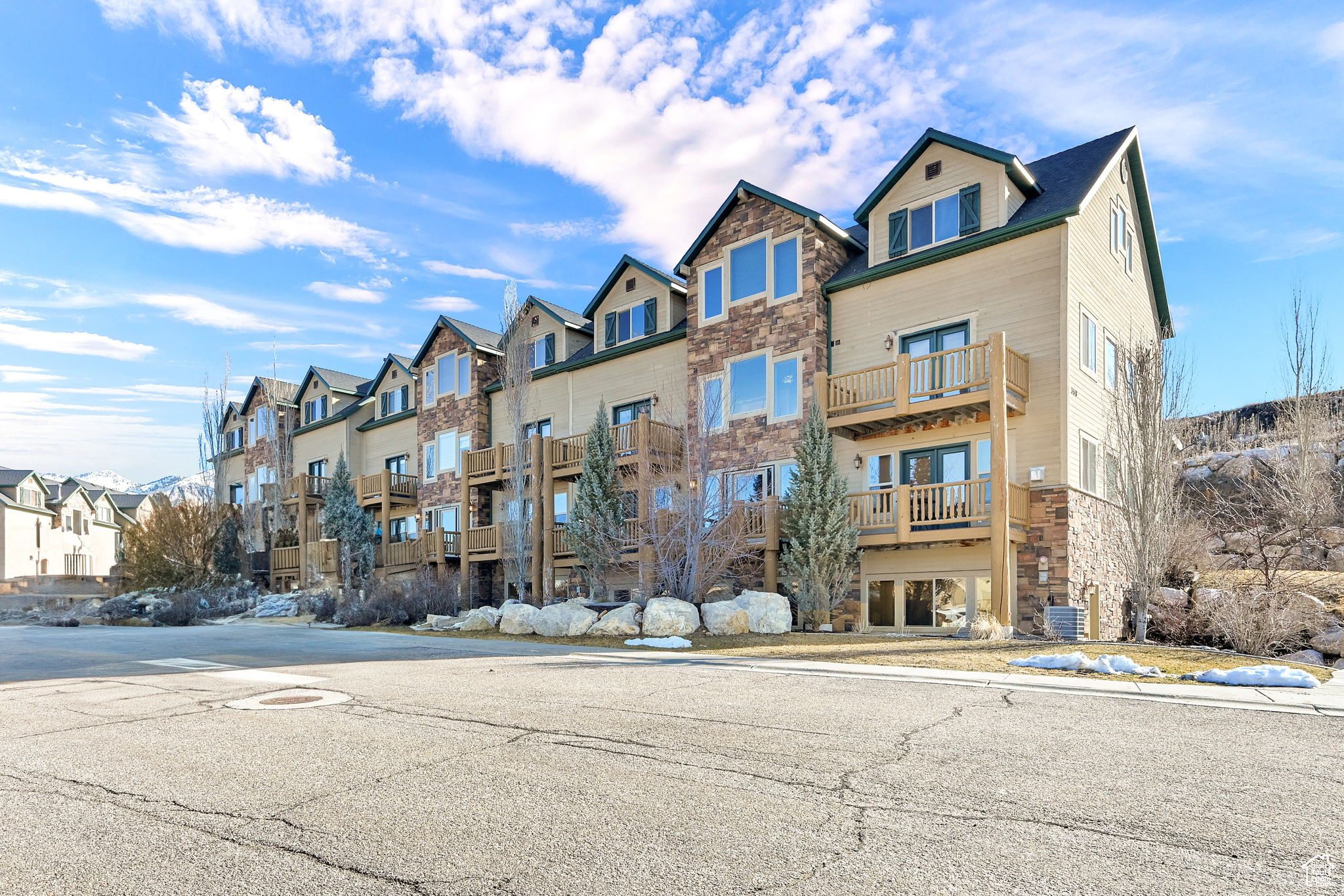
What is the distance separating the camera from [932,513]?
1945 centimetres

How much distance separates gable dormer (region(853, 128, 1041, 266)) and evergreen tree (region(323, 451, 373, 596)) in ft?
73.9

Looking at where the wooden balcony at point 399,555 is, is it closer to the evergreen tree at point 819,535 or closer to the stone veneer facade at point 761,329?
the stone veneer facade at point 761,329

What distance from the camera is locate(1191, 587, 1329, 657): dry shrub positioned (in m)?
15.5

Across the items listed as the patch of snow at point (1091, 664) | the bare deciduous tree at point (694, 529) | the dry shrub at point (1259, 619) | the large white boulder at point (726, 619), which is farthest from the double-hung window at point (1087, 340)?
the patch of snow at point (1091, 664)

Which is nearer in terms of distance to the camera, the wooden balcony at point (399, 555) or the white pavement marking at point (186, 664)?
the white pavement marking at point (186, 664)

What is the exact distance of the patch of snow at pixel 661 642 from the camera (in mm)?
15844

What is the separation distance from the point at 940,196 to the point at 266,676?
1824 cm

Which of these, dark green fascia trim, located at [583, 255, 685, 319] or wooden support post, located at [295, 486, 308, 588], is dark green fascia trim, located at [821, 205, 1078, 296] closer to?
dark green fascia trim, located at [583, 255, 685, 319]

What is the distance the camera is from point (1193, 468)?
33.8 metres

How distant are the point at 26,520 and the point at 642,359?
162ft

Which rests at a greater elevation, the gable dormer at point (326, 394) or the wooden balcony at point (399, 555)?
the gable dormer at point (326, 394)

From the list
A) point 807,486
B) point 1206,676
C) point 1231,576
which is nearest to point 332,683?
point 1206,676

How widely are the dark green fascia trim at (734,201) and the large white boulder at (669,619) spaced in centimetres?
1098

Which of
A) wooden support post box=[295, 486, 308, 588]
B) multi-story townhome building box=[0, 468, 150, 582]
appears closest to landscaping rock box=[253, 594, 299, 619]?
wooden support post box=[295, 486, 308, 588]
